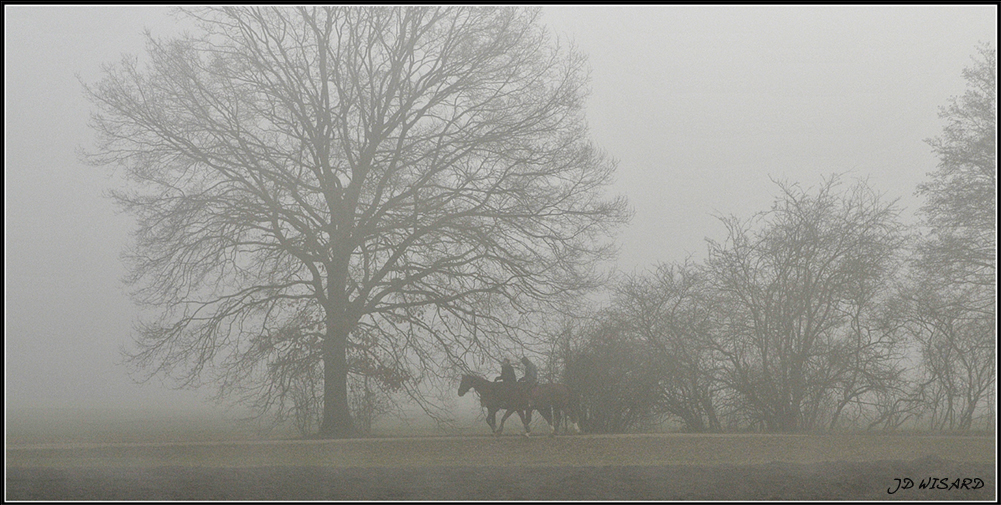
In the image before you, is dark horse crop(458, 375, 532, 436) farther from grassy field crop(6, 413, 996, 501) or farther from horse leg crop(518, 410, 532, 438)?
grassy field crop(6, 413, 996, 501)

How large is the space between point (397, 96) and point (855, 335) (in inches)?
561

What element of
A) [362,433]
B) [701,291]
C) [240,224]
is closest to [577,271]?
[701,291]

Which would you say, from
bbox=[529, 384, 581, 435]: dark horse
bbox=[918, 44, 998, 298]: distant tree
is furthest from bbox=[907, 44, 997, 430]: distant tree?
bbox=[529, 384, 581, 435]: dark horse

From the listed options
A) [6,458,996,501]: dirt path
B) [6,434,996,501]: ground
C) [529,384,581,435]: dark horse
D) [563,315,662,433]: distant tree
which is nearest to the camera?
[6,458,996,501]: dirt path

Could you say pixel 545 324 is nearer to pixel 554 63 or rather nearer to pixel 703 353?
pixel 703 353

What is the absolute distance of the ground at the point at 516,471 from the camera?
39.0 feet

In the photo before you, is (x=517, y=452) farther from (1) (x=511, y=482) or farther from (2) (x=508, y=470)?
(1) (x=511, y=482)
